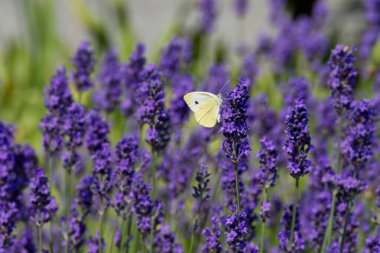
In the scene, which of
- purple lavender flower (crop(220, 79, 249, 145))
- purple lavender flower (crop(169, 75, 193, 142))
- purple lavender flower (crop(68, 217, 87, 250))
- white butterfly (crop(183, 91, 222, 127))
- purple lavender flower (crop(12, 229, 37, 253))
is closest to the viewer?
purple lavender flower (crop(220, 79, 249, 145))

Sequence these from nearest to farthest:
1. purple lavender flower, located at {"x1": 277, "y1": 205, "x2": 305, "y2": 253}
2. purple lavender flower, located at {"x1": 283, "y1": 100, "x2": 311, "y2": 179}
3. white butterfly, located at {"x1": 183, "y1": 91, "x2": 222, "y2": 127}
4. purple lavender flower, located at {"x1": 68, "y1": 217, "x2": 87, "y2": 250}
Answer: purple lavender flower, located at {"x1": 283, "y1": 100, "x2": 311, "y2": 179}
white butterfly, located at {"x1": 183, "y1": 91, "x2": 222, "y2": 127}
purple lavender flower, located at {"x1": 277, "y1": 205, "x2": 305, "y2": 253}
purple lavender flower, located at {"x1": 68, "y1": 217, "x2": 87, "y2": 250}

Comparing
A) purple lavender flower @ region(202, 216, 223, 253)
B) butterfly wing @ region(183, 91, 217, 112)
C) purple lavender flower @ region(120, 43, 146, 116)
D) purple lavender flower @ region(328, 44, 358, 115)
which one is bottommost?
purple lavender flower @ region(202, 216, 223, 253)

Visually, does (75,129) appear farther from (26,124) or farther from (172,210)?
(26,124)

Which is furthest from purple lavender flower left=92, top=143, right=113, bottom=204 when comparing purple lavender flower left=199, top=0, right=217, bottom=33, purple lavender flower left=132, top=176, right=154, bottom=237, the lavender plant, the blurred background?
purple lavender flower left=199, top=0, right=217, bottom=33

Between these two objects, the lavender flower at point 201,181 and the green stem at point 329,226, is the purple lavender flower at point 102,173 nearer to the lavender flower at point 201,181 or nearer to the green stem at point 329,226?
the lavender flower at point 201,181

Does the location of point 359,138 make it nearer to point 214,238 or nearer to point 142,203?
point 214,238

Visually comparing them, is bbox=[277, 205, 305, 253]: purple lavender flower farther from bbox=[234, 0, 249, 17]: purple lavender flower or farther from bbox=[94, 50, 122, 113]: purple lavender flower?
bbox=[234, 0, 249, 17]: purple lavender flower

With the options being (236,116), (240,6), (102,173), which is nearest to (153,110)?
(102,173)
